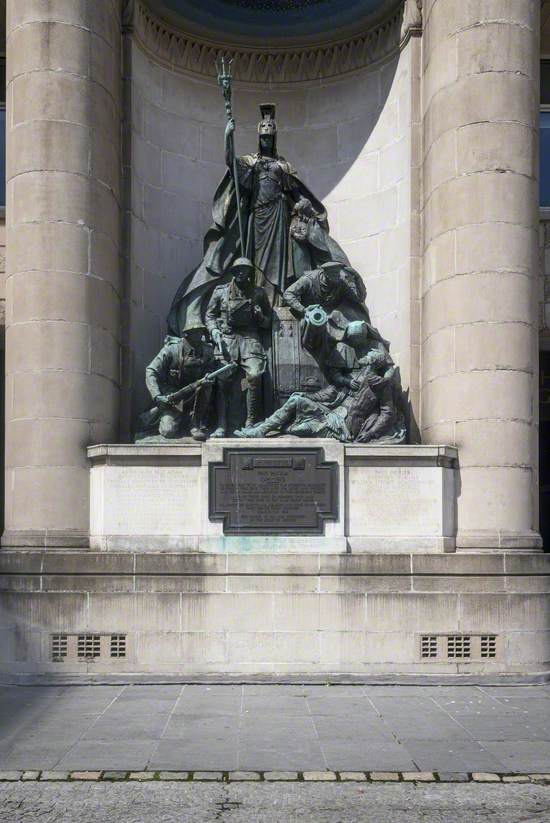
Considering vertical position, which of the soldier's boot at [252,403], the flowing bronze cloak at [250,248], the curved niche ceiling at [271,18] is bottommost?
the soldier's boot at [252,403]

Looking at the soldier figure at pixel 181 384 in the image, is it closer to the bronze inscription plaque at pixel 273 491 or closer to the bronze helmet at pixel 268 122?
the bronze inscription plaque at pixel 273 491

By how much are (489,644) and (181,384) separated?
221 inches

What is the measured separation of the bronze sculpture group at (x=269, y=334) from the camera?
13.8 metres

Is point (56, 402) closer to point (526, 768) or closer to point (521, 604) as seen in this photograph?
point (521, 604)

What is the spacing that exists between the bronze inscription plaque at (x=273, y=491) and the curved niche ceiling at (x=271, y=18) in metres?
8.04

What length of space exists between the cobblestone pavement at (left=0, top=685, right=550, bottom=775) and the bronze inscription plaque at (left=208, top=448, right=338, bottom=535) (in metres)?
2.17

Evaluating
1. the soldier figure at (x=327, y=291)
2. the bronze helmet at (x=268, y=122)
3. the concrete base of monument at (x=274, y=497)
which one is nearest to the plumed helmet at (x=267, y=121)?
the bronze helmet at (x=268, y=122)

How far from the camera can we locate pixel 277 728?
9789 mm

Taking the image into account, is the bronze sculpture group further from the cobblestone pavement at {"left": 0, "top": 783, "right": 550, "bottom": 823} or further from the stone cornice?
the cobblestone pavement at {"left": 0, "top": 783, "right": 550, "bottom": 823}

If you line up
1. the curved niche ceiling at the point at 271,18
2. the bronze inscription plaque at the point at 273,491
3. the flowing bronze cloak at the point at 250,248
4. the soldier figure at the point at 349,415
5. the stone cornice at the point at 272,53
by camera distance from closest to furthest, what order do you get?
the bronze inscription plaque at the point at 273,491 < the soldier figure at the point at 349,415 < the flowing bronze cloak at the point at 250,248 < the stone cornice at the point at 272,53 < the curved niche ceiling at the point at 271,18

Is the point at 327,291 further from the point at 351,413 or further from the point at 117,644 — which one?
the point at 117,644

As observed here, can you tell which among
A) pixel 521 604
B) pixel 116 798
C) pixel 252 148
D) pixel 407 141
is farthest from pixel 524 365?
pixel 116 798

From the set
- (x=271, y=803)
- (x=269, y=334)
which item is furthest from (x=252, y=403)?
(x=271, y=803)

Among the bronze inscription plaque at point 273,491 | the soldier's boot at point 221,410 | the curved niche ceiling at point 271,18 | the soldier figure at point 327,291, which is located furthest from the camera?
the curved niche ceiling at point 271,18
